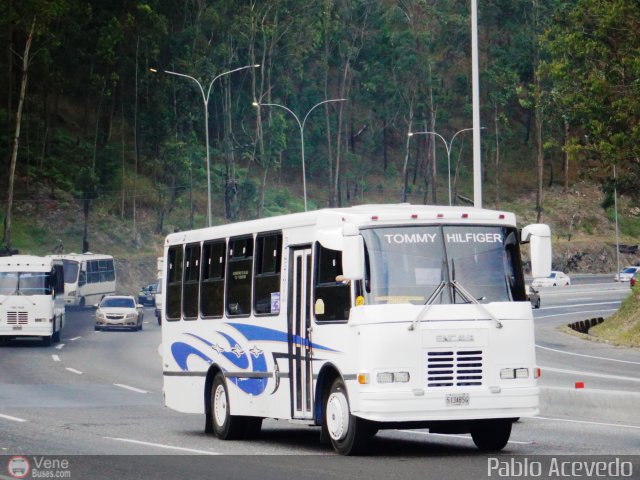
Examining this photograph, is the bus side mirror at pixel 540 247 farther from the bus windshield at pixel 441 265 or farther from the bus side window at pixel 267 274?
the bus side window at pixel 267 274

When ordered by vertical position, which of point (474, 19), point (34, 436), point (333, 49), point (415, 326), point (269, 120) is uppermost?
point (333, 49)

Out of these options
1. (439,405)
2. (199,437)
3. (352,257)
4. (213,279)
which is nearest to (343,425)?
(439,405)

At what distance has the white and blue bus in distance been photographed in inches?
602

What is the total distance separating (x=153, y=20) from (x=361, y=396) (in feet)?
267

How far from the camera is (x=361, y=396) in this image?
15.1 m

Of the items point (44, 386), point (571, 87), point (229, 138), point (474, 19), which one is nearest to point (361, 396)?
point (44, 386)

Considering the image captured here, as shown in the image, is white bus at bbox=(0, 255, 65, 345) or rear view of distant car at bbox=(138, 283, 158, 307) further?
rear view of distant car at bbox=(138, 283, 158, 307)

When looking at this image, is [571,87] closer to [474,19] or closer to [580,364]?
[580,364]

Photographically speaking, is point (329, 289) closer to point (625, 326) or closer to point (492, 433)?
point (492, 433)

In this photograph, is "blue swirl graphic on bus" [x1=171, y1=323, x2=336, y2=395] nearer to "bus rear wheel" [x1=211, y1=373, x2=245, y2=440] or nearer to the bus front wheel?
"bus rear wheel" [x1=211, y1=373, x2=245, y2=440]

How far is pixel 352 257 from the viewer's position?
50.4ft

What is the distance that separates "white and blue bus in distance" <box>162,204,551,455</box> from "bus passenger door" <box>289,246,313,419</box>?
0.02m

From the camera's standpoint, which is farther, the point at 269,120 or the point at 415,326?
the point at 269,120
